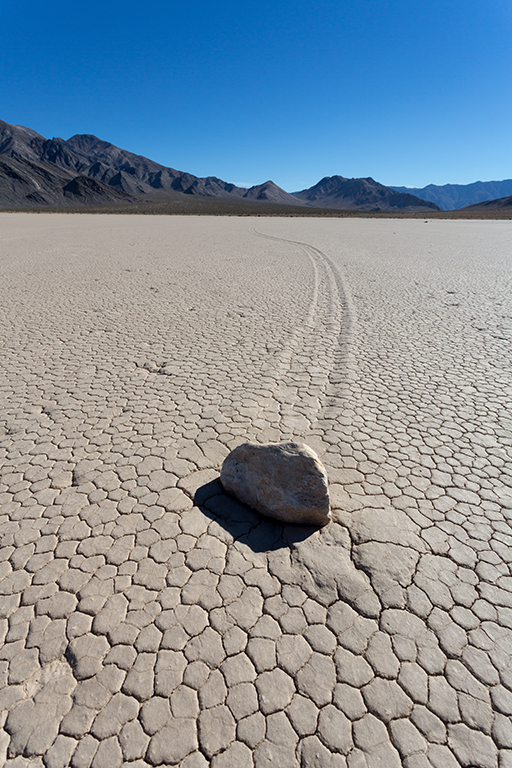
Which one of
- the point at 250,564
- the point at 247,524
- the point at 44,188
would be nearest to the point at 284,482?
the point at 247,524

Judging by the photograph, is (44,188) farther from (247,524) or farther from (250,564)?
(250,564)

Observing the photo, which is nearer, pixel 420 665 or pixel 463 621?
pixel 420 665

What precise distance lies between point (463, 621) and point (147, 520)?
1.92 metres

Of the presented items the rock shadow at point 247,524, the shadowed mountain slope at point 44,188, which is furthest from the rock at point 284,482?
the shadowed mountain slope at point 44,188

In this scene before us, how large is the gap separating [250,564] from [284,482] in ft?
1.78

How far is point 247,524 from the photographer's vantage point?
2.69 meters

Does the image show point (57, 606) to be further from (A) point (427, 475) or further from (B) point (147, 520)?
(A) point (427, 475)

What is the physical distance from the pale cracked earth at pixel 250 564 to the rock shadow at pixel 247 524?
19 millimetres

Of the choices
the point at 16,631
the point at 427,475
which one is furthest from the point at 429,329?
the point at 16,631

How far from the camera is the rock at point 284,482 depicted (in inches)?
102

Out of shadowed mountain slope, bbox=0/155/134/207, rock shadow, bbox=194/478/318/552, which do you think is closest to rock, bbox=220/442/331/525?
rock shadow, bbox=194/478/318/552

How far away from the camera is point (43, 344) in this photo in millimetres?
5883

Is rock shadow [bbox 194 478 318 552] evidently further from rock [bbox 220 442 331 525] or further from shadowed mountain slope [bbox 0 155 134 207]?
shadowed mountain slope [bbox 0 155 134 207]

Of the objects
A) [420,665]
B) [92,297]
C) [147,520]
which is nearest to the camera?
[420,665]
